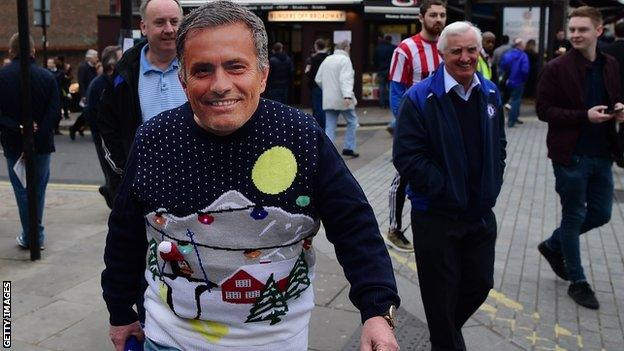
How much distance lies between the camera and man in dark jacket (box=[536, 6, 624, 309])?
4.86m

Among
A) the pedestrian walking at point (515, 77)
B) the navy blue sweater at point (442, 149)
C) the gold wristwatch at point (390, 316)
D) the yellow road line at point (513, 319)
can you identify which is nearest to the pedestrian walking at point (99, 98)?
the navy blue sweater at point (442, 149)

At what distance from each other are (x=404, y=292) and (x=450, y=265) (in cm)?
152

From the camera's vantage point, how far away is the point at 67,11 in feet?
110

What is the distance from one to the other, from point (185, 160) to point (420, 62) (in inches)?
187

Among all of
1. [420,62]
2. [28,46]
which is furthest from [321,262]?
[28,46]

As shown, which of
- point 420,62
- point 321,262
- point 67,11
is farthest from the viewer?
point 67,11

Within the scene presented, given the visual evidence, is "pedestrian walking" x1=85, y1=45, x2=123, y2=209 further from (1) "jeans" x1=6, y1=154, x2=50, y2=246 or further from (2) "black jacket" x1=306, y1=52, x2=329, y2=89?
(2) "black jacket" x1=306, y1=52, x2=329, y2=89

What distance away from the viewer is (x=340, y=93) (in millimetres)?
11922

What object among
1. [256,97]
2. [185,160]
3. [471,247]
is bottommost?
[471,247]

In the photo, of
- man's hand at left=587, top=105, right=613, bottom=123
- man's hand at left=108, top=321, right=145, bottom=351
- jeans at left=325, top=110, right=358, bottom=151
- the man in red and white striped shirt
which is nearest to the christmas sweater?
man's hand at left=108, top=321, right=145, bottom=351

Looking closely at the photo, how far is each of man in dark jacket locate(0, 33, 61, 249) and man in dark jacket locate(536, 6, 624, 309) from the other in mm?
4152

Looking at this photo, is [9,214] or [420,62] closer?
[420,62]

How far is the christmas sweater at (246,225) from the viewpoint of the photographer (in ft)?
6.66

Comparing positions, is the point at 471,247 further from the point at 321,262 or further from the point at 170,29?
the point at 321,262
